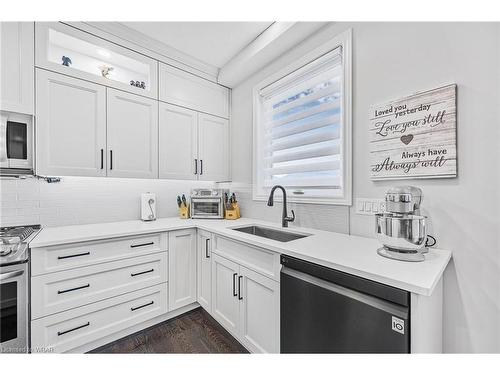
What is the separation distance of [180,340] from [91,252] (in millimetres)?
Answer: 944

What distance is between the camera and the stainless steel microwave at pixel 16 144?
4.99 feet

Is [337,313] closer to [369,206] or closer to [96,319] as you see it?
[369,206]

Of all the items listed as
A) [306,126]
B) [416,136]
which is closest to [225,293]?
[306,126]

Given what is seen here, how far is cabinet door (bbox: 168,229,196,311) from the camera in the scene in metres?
1.94

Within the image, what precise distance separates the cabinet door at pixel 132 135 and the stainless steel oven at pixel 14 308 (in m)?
0.93

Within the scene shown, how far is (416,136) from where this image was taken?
1.27 m

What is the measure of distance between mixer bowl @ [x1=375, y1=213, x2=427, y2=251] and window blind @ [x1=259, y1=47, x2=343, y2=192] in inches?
27.5

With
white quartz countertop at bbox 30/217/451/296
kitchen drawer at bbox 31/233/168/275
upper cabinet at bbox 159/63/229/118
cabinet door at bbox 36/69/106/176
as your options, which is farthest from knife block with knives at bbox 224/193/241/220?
cabinet door at bbox 36/69/106/176

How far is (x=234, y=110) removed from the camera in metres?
2.75

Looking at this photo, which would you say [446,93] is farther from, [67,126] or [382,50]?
[67,126]

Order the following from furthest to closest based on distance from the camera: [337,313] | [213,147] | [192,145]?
[213,147] < [192,145] < [337,313]

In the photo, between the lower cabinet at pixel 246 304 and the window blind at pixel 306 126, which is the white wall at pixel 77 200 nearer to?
the lower cabinet at pixel 246 304
